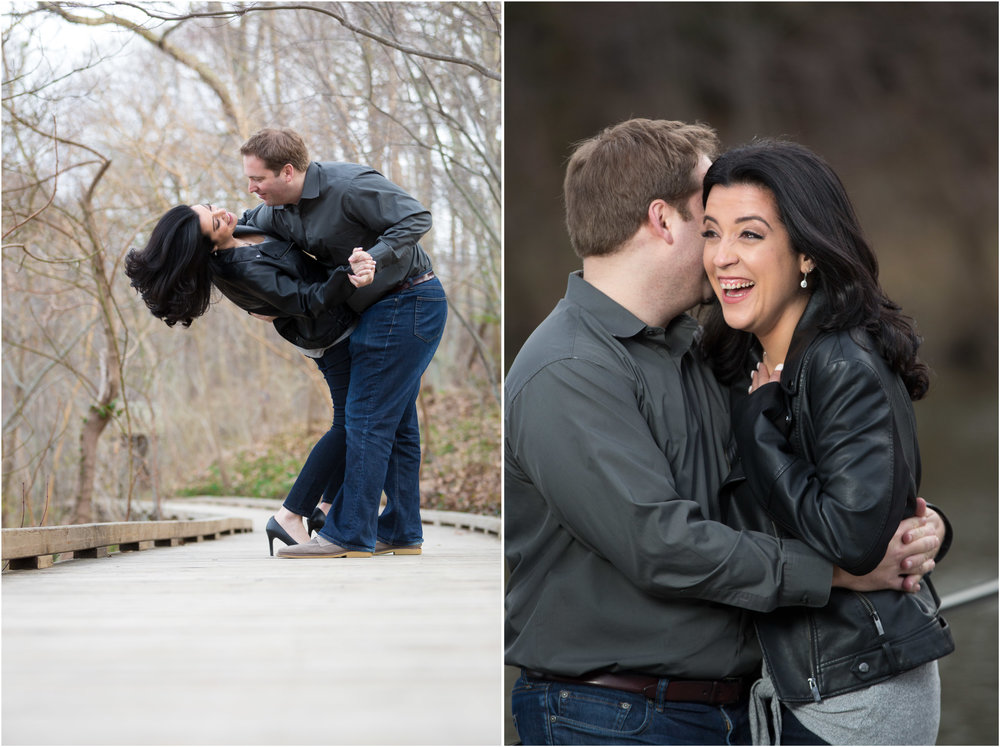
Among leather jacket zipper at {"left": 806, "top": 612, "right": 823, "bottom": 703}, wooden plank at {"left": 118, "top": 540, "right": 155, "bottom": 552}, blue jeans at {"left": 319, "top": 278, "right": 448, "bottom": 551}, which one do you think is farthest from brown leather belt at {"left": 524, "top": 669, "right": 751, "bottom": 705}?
wooden plank at {"left": 118, "top": 540, "right": 155, "bottom": 552}

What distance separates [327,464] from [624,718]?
3.11 ft

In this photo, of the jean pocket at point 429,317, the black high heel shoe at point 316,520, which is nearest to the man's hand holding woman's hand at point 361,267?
the jean pocket at point 429,317

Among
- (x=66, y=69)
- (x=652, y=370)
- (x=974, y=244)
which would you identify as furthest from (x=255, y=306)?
(x=974, y=244)

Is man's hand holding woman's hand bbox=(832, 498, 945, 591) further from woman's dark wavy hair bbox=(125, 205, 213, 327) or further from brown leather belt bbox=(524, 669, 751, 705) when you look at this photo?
woman's dark wavy hair bbox=(125, 205, 213, 327)

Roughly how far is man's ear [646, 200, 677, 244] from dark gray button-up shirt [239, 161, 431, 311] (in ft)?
1.83

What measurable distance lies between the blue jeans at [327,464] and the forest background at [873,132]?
61 centimetres

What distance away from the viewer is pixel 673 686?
1068 mm

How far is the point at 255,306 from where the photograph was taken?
1.70 m

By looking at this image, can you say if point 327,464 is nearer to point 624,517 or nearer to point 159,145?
point 159,145

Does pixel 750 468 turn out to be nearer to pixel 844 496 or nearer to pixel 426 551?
pixel 844 496

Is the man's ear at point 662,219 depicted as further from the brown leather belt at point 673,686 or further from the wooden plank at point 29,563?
the wooden plank at point 29,563

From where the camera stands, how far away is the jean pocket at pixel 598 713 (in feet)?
3.49

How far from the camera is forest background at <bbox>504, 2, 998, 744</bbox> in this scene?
122 centimetres

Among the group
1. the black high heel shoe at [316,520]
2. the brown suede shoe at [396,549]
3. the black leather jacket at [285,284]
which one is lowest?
the brown suede shoe at [396,549]
